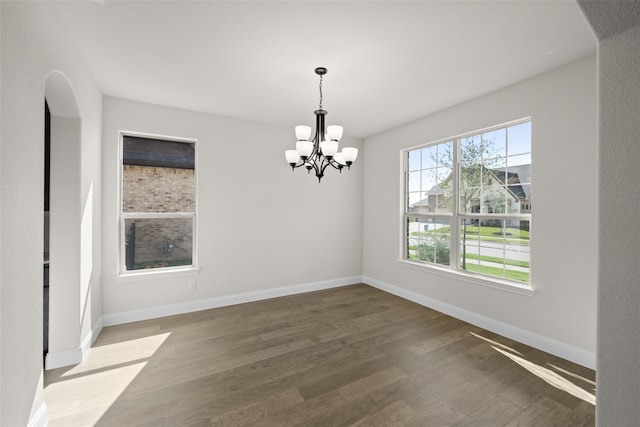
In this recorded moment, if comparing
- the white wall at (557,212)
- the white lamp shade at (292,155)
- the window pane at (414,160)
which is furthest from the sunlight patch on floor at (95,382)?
the window pane at (414,160)

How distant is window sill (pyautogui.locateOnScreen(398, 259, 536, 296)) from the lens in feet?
9.20

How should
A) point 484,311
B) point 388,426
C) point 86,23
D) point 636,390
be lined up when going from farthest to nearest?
point 484,311
point 86,23
point 388,426
point 636,390

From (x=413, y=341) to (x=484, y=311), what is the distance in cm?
100

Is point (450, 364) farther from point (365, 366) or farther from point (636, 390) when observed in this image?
point (636, 390)

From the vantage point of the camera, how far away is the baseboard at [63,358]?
2.31 m

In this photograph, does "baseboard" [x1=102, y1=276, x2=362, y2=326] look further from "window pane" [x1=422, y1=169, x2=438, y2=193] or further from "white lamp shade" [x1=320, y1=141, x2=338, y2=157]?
"white lamp shade" [x1=320, y1=141, x2=338, y2=157]

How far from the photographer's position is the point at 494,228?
3141mm

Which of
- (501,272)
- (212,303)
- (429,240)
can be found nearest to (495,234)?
(501,272)

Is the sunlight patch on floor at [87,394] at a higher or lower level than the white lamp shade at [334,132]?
lower

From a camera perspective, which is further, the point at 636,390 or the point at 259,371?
the point at 259,371

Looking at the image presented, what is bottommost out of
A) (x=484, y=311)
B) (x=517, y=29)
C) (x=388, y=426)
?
(x=388, y=426)

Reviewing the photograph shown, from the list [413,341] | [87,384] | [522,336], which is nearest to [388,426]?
[413,341]

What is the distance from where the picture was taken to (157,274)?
11.3 feet

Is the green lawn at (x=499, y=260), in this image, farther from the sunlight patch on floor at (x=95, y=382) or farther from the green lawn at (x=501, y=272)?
the sunlight patch on floor at (x=95, y=382)
